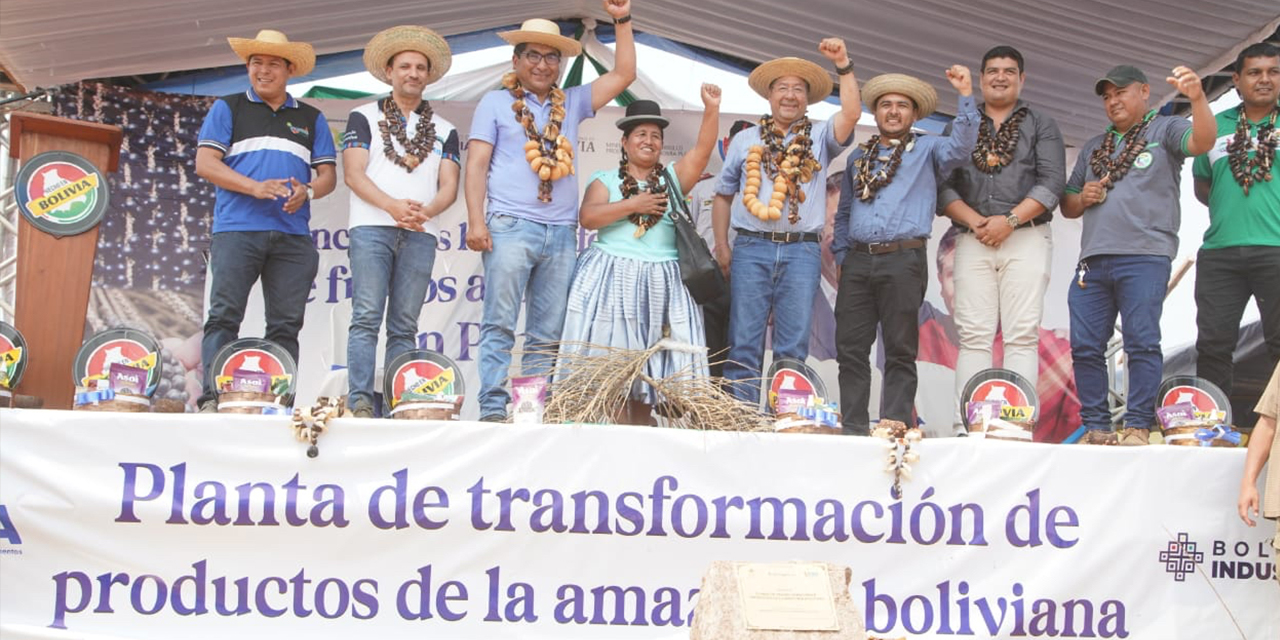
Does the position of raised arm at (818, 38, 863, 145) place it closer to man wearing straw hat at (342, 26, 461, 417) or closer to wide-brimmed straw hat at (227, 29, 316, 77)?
man wearing straw hat at (342, 26, 461, 417)

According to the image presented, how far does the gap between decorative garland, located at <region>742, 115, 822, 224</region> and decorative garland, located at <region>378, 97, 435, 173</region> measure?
51.8 inches

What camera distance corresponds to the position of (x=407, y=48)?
532cm

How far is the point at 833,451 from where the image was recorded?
396cm

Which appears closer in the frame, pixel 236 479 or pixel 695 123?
pixel 236 479

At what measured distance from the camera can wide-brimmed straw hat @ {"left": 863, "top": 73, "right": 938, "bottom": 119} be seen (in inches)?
213

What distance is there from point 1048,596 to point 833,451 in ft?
2.55

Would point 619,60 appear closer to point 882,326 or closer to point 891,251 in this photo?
point 891,251

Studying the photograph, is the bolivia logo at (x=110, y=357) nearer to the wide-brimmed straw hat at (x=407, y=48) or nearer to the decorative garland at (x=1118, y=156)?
the wide-brimmed straw hat at (x=407, y=48)

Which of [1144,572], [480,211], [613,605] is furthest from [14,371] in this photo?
[1144,572]

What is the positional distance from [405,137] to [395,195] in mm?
260

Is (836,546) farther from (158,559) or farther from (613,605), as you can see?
(158,559)

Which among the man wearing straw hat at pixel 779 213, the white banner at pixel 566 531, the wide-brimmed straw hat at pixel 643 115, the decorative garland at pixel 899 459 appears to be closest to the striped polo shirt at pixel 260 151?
the wide-brimmed straw hat at pixel 643 115

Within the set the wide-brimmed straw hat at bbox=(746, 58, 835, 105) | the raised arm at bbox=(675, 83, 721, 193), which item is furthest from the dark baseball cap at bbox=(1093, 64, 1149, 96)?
the raised arm at bbox=(675, 83, 721, 193)

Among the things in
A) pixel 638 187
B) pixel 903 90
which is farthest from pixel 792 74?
pixel 638 187
